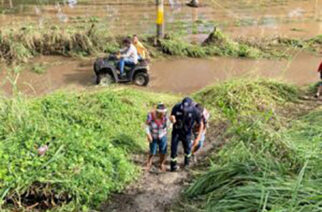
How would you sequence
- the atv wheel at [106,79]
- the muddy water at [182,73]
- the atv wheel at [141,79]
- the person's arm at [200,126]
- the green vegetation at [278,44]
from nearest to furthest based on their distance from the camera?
the person's arm at [200,126] < the atv wheel at [106,79] < the atv wheel at [141,79] < the muddy water at [182,73] < the green vegetation at [278,44]

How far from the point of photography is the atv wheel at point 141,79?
10.9 m

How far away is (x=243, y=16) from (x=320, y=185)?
46.9ft

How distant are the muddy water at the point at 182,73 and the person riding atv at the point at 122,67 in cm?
53

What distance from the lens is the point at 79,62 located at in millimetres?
12586

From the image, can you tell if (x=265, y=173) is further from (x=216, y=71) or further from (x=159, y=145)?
(x=216, y=71)

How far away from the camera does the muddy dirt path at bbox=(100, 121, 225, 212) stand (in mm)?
5730

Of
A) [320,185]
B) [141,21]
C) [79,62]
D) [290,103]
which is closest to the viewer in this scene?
[320,185]

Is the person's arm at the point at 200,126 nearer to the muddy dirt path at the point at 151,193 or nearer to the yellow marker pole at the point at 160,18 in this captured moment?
the muddy dirt path at the point at 151,193

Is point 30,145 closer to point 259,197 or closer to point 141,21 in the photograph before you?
point 259,197

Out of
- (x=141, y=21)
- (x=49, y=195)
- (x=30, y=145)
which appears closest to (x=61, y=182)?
(x=49, y=195)

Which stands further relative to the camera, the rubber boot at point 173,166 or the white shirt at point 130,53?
the white shirt at point 130,53

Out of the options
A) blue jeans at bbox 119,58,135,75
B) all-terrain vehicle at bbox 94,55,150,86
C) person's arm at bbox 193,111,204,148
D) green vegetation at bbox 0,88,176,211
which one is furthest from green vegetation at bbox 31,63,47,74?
person's arm at bbox 193,111,204,148

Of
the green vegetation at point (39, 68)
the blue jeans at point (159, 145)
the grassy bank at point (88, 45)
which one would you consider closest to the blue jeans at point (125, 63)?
the grassy bank at point (88, 45)

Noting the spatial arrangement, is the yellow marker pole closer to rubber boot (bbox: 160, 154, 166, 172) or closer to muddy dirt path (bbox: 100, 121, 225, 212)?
muddy dirt path (bbox: 100, 121, 225, 212)
